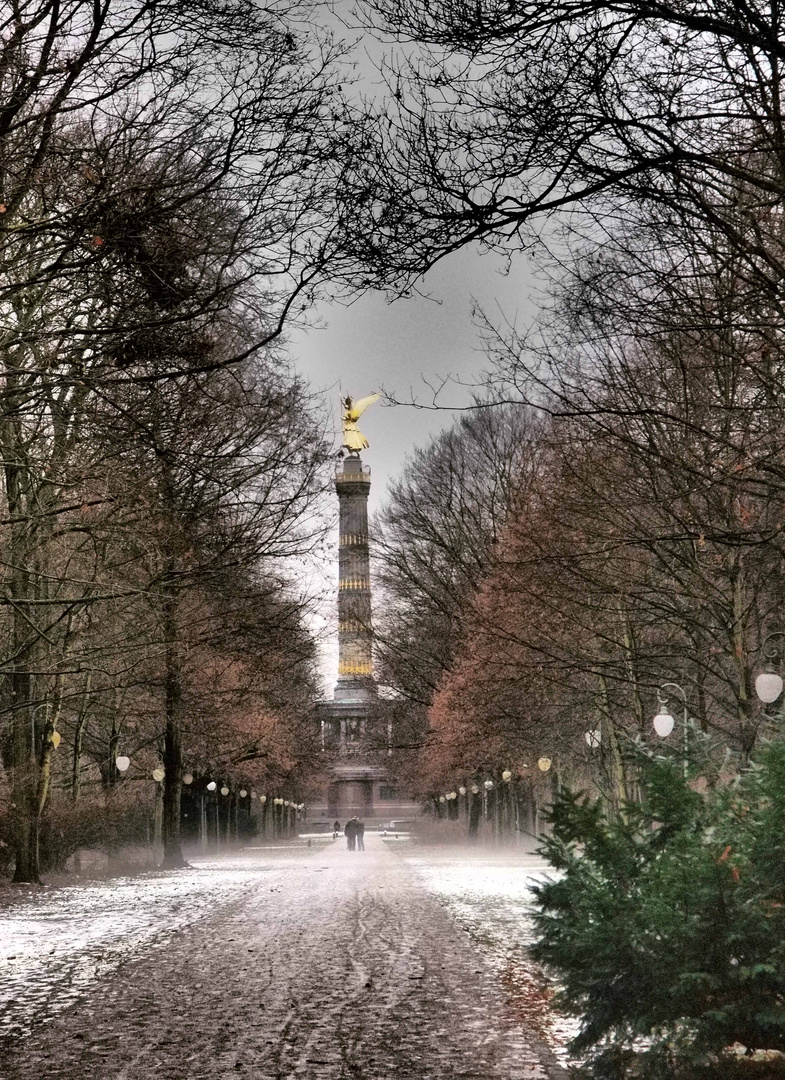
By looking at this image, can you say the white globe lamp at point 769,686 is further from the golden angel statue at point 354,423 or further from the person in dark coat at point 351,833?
the golden angel statue at point 354,423

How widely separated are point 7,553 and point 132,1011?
10.1 metres

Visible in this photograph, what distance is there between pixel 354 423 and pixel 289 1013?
107 metres

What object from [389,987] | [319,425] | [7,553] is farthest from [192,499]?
[389,987]

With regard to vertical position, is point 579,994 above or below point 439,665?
below

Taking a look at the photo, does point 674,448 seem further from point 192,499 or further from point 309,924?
point 192,499

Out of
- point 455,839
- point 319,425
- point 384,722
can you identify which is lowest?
point 455,839

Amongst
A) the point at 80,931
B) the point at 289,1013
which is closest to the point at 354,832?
the point at 80,931

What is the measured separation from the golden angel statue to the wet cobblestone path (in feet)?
315

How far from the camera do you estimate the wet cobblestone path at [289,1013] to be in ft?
26.6

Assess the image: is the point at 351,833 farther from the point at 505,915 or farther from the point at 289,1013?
the point at 289,1013

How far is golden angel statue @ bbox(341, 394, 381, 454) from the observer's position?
373ft

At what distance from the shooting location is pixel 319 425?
25.1 metres

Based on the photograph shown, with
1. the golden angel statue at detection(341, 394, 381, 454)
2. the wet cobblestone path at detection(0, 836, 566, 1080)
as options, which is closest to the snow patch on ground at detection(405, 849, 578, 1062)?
the wet cobblestone path at detection(0, 836, 566, 1080)

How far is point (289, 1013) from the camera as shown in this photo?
1018 cm
